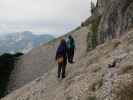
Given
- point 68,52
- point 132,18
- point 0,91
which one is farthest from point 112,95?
point 0,91

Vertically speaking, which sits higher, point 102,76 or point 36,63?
point 102,76

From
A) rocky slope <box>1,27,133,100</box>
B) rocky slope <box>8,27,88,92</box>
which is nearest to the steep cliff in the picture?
rocky slope <box>1,27,133,100</box>

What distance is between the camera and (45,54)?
84.6 metres

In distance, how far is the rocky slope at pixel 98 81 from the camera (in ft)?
59.7

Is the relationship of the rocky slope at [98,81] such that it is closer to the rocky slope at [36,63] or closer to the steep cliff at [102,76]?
the steep cliff at [102,76]

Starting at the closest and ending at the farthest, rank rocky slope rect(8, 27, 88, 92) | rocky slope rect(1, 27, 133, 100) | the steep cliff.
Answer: rocky slope rect(1, 27, 133, 100)
the steep cliff
rocky slope rect(8, 27, 88, 92)

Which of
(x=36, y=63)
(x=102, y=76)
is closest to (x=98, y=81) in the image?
(x=102, y=76)

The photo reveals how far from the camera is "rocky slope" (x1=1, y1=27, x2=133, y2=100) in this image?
18203mm

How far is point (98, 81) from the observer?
2019cm

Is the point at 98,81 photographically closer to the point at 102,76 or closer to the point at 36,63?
the point at 102,76

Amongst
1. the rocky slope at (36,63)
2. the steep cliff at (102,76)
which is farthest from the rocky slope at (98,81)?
the rocky slope at (36,63)

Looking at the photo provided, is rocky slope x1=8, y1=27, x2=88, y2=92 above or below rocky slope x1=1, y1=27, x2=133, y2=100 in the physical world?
below

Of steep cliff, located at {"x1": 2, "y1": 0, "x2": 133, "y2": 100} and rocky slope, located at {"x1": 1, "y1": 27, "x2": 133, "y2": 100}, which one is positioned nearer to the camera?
rocky slope, located at {"x1": 1, "y1": 27, "x2": 133, "y2": 100}

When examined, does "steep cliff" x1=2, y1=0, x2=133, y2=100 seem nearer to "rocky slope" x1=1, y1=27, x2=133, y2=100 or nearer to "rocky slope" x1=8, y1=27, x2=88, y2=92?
"rocky slope" x1=1, y1=27, x2=133, y2=100
